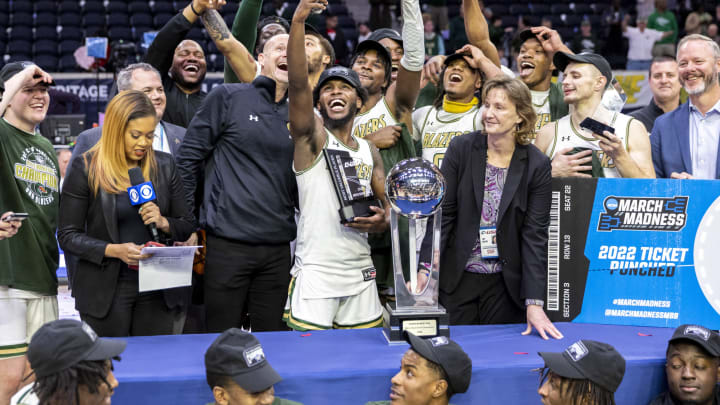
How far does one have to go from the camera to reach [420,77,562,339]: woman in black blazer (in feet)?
9.95

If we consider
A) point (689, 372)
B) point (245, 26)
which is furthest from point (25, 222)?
point (689, 372)

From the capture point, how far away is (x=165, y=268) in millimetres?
2895

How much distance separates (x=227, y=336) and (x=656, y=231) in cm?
183

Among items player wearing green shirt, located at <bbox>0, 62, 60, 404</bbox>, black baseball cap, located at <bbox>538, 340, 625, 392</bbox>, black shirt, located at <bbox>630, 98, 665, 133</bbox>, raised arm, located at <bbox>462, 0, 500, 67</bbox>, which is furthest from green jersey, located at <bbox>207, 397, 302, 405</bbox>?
black shirt, located at <bbox>630, 98, 665, 133</bbox>

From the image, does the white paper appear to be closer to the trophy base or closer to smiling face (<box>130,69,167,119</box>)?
the trophy base

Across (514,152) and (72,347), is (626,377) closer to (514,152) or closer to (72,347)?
(514,152)

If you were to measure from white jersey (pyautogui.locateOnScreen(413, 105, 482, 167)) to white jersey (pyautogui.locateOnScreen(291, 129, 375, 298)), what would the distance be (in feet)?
2.20

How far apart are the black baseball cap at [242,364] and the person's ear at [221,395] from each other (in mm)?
56

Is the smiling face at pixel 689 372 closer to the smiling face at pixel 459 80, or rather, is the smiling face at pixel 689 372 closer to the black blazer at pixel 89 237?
the smiling face at pixel 459 80

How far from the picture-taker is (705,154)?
3699mm

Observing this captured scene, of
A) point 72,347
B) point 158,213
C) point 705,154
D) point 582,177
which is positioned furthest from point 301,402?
point 705,154

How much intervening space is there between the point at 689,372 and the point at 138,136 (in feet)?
7.47

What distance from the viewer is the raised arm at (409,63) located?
3.65m

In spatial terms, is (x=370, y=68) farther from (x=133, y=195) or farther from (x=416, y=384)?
(x=416, y=384)
